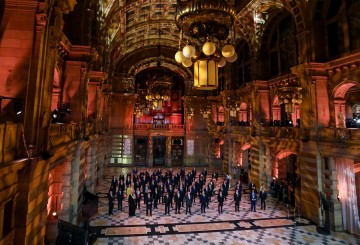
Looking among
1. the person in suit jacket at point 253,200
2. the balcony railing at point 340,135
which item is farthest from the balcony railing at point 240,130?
the balcony railing at point 340,135

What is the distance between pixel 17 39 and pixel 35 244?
4678 mm

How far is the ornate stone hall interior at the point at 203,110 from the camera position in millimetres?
5254

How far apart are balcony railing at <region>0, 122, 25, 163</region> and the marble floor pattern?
6290 mm

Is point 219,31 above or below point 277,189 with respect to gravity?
above

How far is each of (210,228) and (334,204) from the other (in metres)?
5.89

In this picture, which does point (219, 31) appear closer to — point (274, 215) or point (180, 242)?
point (180, 242)

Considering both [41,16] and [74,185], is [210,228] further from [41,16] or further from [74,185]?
[41,16]

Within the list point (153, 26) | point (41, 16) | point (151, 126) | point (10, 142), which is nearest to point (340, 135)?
point (41, 16)

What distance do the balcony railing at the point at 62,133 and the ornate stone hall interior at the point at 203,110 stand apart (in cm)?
6

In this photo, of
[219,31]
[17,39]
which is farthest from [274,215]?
[17,39]

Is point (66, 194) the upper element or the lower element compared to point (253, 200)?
upper

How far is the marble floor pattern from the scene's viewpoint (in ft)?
33.2

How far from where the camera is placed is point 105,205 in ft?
48.4

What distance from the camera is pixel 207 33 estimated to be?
527 centimetres
